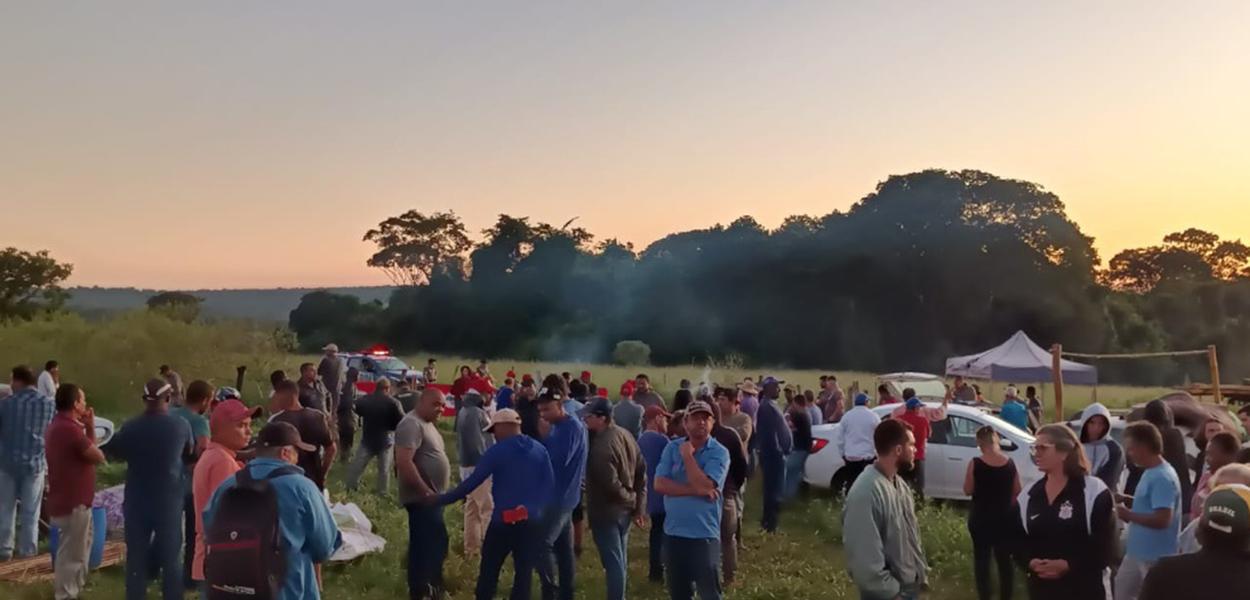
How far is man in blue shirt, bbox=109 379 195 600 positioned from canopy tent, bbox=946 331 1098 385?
26287mm

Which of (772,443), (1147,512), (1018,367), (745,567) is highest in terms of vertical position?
(1018,367)

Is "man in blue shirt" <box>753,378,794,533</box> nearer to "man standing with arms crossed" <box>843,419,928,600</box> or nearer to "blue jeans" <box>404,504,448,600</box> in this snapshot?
"blue jeans" <box>404,504,448,600</box>

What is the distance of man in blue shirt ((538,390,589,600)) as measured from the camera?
7.84 meters

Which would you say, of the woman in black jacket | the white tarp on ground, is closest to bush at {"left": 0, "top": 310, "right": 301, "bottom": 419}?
the white tarp on ground

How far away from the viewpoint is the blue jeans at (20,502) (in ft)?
31.6

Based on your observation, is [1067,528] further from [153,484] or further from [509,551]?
[153,484]

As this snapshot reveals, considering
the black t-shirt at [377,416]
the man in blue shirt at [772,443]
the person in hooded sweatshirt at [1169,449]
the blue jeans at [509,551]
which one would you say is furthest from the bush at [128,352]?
the person in hooded sweatshirt at [1169,449]

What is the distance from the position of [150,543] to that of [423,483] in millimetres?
1951

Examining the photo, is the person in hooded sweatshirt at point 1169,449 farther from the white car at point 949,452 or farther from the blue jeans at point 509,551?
the white car at point 949,452

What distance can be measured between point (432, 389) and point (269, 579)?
391 cm

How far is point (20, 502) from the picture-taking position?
978 cm

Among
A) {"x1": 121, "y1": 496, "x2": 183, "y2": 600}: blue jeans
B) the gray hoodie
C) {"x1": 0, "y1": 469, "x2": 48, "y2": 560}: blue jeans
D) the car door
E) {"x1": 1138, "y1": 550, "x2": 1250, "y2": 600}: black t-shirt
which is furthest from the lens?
the car door

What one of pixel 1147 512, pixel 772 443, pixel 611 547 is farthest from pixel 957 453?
pixel 1147 512

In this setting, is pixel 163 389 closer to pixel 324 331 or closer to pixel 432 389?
pixel 432 389
